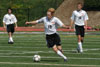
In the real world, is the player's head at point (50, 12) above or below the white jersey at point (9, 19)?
above

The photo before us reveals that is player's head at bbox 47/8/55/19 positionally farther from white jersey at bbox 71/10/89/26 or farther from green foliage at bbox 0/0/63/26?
green foliage at bbox 0/0/63/26

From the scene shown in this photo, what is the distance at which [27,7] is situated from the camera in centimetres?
6838

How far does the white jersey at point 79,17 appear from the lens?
18438 millimetres

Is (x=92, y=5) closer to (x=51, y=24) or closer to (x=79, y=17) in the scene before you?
(x=79, y=17)

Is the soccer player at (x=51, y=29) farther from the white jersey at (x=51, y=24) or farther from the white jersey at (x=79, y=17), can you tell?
the white jersey at (x=79, y=17)

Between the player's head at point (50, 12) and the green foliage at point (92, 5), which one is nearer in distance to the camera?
the player's head at point (50, 12)

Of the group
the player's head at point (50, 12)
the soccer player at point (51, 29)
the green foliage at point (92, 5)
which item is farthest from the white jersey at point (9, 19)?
the green foliage at point (92, 5)

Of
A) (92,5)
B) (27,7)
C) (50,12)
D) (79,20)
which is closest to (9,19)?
(79,20)

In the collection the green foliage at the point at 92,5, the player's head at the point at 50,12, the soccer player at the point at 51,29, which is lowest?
the soccer player at the point at 51,29

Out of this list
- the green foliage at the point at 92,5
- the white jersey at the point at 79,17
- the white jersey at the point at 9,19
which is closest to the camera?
the white jersey at the point at 79,17

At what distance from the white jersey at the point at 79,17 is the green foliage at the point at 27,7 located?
3569 cm

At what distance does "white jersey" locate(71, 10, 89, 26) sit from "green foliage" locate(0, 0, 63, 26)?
35.7 meters

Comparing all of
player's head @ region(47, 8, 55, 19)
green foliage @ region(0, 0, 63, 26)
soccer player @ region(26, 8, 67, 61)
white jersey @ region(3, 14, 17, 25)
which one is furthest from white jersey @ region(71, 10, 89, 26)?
green foliage @ region(0, 0, 63, 26)

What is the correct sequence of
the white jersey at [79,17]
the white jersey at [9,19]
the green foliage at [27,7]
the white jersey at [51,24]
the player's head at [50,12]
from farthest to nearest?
the green foliage at [27,7], the white jersey at [9,19], the white jersey at [79,17], the white jersey at [51,24], the player's head at [50,12]
